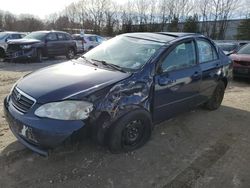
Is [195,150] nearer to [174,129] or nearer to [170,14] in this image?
[174,129]

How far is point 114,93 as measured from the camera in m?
3.34

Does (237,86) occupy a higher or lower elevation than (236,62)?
lower

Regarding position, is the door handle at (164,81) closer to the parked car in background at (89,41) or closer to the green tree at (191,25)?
the parked car in background at (89,41)

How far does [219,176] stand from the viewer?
3.29m

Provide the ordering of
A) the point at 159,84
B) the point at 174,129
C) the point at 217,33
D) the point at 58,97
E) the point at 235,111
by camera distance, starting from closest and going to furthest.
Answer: the point at 58,97 < the point at 159,84 < the point at 174,129 < the point at 235,111 < the point at 217,33

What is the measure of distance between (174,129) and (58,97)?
90.7 inches

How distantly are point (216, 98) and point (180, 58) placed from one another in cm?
193

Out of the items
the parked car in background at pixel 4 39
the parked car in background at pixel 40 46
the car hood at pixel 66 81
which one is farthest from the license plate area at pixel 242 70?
the parked car in background at pixel 4 39

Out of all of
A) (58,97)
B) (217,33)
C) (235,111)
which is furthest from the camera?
(217,33)

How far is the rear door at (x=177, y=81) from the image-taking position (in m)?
3.93

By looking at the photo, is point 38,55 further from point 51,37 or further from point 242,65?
point 242,65

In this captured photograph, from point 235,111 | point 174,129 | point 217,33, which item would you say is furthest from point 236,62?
point 217,33

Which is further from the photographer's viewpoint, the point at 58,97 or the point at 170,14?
the point at 170,14

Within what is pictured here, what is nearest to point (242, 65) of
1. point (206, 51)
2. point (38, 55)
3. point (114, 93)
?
point (206, 51)
